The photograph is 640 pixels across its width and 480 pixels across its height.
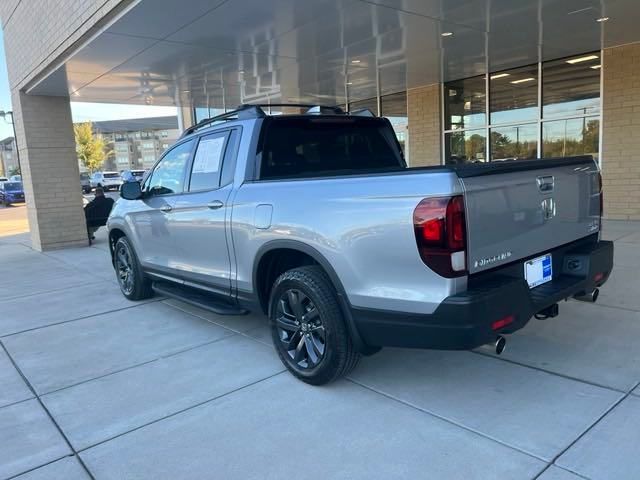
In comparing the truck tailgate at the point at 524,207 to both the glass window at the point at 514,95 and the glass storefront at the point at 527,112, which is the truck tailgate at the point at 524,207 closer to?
the glass storefront at the point at 527,112

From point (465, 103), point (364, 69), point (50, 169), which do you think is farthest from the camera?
point (465, 103)

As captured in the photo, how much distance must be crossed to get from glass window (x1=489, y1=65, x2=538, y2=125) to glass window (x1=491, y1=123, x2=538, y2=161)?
0.21 metres

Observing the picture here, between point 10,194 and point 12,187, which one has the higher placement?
point 12,187

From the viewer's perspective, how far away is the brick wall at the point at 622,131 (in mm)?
9648

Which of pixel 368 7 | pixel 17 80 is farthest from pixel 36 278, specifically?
pixel 368 7

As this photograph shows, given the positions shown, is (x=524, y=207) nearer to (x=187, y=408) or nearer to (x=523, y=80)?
(x=187, y=408)

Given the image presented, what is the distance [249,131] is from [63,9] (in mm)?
5700

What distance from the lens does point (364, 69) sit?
1089 centimetres

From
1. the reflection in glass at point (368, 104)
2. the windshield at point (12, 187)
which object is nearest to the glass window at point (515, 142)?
the reflection in glass at point (368, 104)

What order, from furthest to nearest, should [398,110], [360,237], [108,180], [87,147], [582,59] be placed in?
[87,147] → [108,180] → [398,110] → [582,59] → [360,237]

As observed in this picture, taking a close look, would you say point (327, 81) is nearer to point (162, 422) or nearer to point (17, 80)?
point (17, 80)

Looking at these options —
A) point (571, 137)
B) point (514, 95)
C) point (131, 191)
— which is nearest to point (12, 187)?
point (514, 95)

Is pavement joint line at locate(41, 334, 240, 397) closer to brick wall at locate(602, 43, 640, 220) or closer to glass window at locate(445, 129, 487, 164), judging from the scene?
brick wall at locate(602, 43, 640, 220)

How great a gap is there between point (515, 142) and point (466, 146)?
55.0 inches
